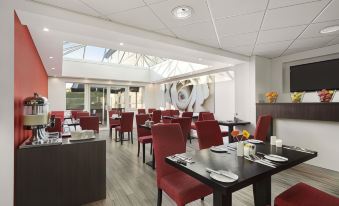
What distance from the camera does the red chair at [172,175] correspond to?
165 cm

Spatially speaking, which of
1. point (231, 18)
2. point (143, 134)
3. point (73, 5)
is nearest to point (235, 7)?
point (231, 18)

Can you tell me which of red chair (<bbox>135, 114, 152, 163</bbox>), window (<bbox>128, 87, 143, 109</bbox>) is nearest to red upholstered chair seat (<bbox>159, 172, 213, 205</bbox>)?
red chair (<bbox>135, 114, 152, 163</bbox>)

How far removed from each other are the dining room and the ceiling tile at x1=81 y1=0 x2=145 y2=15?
0.5 inches

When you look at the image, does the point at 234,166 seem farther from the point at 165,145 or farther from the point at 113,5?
the point at 113,5

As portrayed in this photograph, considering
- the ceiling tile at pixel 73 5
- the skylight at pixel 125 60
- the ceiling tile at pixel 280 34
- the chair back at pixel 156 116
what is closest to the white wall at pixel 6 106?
the ceiling tile at pixel 73 5

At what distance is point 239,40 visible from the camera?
136 inches

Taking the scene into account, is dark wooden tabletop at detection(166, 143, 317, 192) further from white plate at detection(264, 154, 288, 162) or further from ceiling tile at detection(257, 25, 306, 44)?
ceiling tile at detection(257, 25, 306, 44)

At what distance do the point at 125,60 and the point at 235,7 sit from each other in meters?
7.86

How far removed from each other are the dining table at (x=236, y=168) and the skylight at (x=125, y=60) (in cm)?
499

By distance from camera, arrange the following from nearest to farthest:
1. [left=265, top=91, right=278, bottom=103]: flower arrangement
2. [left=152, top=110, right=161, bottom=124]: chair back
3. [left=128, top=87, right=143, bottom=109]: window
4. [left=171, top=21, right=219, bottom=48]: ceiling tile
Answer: [left=171, top=21, right=219, bottom=48]: ceiling tile
[left=265, top=91, right=278, bottom=103]: flower arrangement
[left=152, top=110, right=161, bottom=124]: chair back
[left=128, top=87, right=143, bottom=109]: window

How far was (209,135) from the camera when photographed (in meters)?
2.76

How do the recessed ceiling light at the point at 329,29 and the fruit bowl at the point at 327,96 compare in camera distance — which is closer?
the recessed ceiling light at the point at 329,29

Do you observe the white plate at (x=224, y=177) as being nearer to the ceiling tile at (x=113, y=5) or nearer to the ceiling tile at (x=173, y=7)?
the ceiling tile at (x=173, y=7)

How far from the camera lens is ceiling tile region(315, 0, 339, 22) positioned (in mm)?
2191
